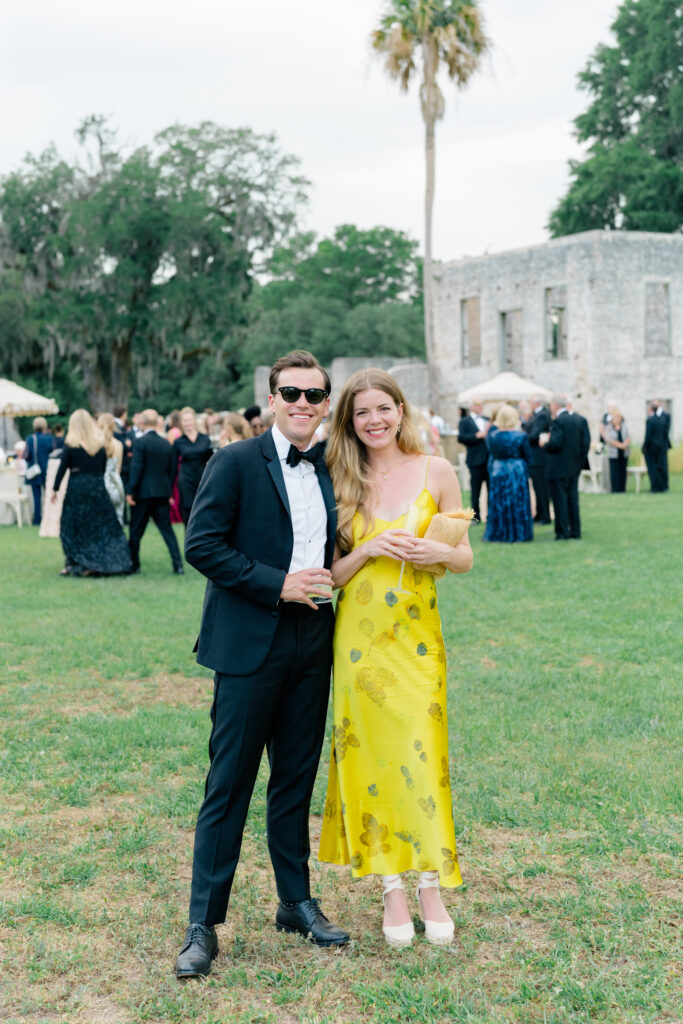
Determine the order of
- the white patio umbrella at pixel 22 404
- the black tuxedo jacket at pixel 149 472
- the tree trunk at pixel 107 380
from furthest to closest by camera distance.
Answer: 1. the tree trunk at pixel 107 380
2. the white patio umbrella at pixel 22 404
3. the black tuxedo jacket at pixel 149 472

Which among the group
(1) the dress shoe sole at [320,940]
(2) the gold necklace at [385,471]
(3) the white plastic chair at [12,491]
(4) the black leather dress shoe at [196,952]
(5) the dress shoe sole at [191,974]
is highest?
(2) the gold necklace at [385,471]

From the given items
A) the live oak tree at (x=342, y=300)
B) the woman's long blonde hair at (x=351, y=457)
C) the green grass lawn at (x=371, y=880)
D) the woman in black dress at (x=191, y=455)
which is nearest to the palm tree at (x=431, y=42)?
the live oak tree at (x=342, y=300)

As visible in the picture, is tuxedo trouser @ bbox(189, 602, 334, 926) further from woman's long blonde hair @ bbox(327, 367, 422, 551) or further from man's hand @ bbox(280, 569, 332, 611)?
woman's long blonde hair @ bbox(327, 367, 422, 551)

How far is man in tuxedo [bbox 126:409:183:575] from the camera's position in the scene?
1151 centimetres

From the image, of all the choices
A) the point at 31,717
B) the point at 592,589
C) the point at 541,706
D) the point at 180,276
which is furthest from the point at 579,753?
the point at 180,276

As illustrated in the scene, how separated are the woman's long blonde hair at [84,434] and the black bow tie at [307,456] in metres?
8.63

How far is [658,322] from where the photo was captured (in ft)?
99.1

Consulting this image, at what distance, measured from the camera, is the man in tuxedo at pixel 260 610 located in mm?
3191

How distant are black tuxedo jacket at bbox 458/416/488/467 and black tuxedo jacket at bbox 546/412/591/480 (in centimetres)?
179

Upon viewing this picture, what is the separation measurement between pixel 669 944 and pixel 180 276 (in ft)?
108

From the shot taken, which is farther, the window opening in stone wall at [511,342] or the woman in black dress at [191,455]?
the window opening in stone wall at [511,342]

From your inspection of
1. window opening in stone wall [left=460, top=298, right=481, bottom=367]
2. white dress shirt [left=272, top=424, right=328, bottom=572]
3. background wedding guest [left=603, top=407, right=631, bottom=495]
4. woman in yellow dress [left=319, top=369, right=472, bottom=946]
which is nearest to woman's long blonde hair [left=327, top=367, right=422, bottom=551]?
woman in yellow dress [left=319, top=369, right=472, bottom=946]

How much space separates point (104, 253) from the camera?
34156mm

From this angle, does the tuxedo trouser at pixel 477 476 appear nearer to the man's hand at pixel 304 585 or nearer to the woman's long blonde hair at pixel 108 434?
the woman's long blonde hair at pixel 108 434
